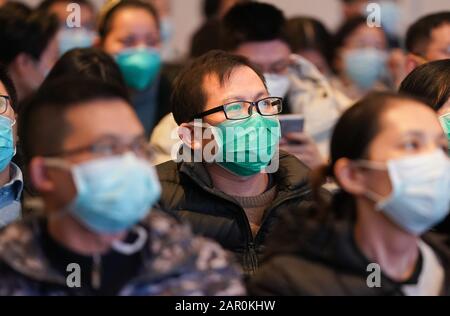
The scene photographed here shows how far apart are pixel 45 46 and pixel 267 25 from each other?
1186 mm

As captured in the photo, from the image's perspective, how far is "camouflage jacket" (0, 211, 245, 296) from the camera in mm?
2684

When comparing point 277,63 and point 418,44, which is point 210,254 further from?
point 418,44

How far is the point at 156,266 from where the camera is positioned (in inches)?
110

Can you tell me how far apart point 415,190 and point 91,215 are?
88cm

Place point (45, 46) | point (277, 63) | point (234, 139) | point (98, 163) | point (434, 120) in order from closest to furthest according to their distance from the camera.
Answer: point (98, 163), point (434, 120), point (234, 139), point (277, 63), point (45, 46)

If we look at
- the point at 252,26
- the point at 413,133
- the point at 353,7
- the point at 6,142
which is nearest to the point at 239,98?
the point at 6,142

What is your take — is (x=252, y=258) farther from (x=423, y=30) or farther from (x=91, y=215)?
(x=423, y=30)

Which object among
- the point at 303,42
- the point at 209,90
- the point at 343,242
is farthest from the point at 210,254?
the point at 303,42

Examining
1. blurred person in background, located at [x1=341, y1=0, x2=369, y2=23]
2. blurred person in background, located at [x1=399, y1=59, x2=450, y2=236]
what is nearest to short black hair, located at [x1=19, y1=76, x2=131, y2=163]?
blurred person in background, located at [x1=399, y1=59, x2=450, y2=236]

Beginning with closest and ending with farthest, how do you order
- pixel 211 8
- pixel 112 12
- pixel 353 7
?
pixel 112 12, pixel 211 8, pixel 353 7

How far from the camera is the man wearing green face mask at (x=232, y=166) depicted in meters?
3.54

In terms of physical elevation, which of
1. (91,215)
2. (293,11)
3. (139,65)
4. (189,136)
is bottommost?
(293,11)

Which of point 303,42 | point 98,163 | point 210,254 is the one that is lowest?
point 303,42
